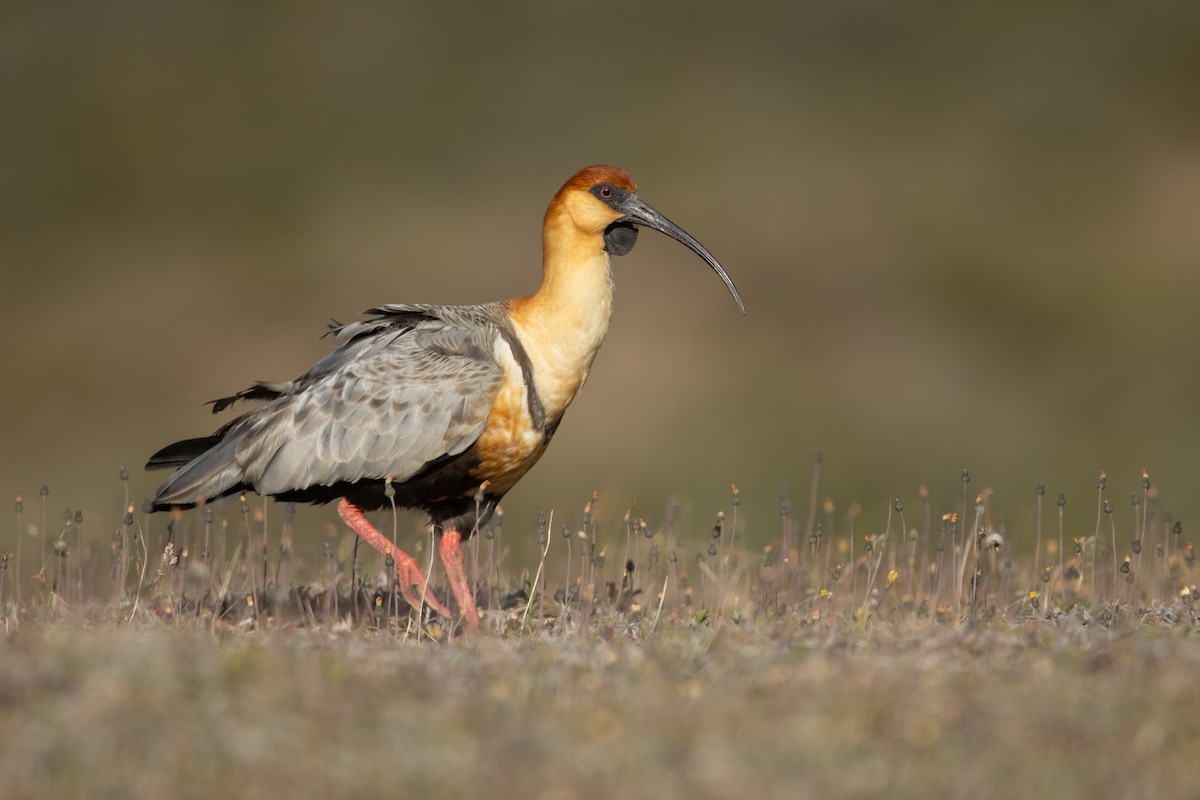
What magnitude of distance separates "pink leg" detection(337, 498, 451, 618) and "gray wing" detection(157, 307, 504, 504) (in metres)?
0.28

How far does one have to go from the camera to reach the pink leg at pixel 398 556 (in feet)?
27.1

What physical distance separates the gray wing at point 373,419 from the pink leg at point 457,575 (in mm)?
581

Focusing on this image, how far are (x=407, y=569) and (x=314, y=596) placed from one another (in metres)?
0.65

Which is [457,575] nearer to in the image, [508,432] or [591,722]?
[508,432]

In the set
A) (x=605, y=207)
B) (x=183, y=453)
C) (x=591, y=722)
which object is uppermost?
(x=605, y=207)

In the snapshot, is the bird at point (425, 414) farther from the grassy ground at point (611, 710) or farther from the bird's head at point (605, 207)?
the grassy ground at point (611, 710)

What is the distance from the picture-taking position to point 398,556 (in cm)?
A: 854

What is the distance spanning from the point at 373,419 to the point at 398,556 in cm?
73

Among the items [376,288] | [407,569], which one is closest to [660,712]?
[407,569]

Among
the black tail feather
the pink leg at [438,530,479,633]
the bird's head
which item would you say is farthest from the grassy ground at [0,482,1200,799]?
the bird's head

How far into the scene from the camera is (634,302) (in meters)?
27.7

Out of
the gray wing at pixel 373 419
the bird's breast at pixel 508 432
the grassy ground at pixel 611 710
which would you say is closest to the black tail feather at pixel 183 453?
the gray wing at pixel 373 419

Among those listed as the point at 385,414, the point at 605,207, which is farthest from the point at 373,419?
the point at 605,207

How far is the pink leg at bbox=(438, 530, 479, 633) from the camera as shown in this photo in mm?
8211
